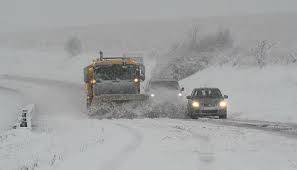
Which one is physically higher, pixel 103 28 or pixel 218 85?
pixel 103 28

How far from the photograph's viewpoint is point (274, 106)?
2948 cm

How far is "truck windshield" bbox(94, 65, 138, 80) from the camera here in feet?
90.5

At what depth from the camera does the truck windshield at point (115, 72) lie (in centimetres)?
2759

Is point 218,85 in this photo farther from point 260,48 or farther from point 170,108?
point 170,108

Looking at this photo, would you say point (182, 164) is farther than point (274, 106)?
No

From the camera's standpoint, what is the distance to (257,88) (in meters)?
35.2

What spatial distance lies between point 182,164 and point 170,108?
654 inches

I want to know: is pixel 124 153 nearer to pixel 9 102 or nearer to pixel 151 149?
pixel 151 149

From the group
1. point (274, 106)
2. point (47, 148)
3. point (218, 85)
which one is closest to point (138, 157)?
point (47, 148)

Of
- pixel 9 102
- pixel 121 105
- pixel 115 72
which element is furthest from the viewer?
pixel 9 102

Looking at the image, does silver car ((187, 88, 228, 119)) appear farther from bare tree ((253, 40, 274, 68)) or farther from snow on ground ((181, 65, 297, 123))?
bare tree ((253, 40, 274, 68))

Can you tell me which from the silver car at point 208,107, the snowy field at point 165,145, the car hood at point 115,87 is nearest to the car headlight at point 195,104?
the silver car at point 208,107

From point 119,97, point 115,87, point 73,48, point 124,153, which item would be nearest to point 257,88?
point 115,87

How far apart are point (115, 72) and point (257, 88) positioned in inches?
416
